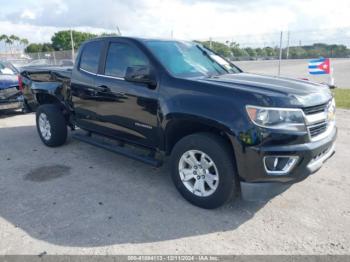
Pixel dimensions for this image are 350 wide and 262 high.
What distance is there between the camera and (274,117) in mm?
2859

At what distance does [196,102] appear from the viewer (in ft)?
10.5

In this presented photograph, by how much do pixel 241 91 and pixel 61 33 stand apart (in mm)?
83635

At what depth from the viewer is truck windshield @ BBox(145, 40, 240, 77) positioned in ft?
12.2

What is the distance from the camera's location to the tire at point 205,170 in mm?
3115

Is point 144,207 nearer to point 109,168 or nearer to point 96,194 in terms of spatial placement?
point 96,194

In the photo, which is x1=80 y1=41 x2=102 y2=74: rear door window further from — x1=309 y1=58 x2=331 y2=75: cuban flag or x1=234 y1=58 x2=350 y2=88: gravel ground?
x1=234 y1=58 x2=350 y2=88: gravel ground

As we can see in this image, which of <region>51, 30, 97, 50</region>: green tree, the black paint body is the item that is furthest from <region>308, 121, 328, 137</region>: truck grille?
<region>51, 30, 97, 50</region>: green tree

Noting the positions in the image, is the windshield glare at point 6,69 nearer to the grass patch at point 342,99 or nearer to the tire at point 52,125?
the tire at point 52,125

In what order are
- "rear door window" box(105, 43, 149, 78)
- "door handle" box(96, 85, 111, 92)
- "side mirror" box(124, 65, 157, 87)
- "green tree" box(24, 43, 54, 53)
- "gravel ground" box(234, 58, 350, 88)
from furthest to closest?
"green tree" box(24, 43, 54, 53) < "gravel ground" box(234, 58, 350, 88) < "door handle" box(96, 85, 111, 92) < "rear door window" box(105, 43, 149, 78) < "side mirror" box(124, 65, 157, 87)

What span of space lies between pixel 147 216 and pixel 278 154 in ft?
4.90

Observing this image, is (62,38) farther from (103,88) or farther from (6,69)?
(103,88)

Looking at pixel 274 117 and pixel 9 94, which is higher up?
pixel 274 117

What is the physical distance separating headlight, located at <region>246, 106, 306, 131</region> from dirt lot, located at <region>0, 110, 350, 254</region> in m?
1.02

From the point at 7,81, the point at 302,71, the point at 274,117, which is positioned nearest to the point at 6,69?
the point at 7,81
